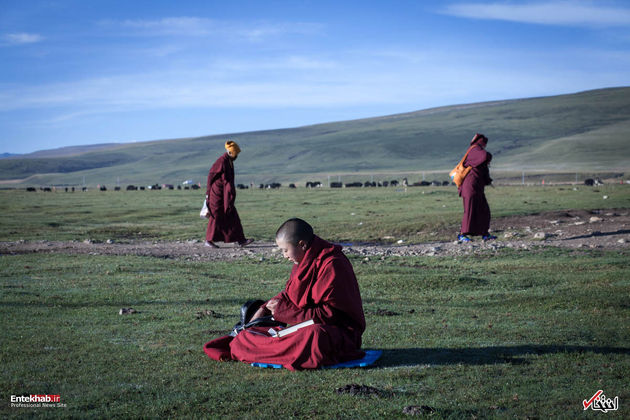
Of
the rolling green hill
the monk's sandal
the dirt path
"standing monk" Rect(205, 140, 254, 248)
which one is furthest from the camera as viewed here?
the rolling green hill

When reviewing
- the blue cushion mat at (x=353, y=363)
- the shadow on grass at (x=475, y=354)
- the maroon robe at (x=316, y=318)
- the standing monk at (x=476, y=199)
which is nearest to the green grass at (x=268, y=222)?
the standing monk at (x=476, y=199)

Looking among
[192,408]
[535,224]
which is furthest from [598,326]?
[535,224]

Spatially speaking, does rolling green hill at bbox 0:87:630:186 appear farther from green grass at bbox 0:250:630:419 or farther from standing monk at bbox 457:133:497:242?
green grass at bbox 0:250:630:419

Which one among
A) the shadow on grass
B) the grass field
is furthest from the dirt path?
the shadow on grass

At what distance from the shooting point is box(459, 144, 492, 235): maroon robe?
19.2 metres

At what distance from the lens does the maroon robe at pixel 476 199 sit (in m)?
19.2

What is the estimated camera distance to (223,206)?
19125 millimetres

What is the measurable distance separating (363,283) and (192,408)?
7544mm

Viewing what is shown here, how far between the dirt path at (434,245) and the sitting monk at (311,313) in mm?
9420

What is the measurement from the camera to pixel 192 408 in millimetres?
5773

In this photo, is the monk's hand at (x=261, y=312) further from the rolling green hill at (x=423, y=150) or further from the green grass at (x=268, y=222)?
the rolling green hill at (x=423, y=150)

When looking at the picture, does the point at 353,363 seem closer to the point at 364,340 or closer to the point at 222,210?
the point at 364,340

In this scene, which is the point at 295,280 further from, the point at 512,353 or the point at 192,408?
the point at 512,353
